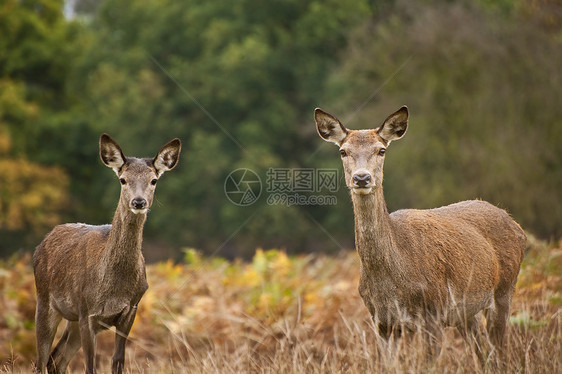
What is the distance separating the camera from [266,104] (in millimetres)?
31953

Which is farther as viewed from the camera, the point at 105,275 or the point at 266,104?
the point at 266,104

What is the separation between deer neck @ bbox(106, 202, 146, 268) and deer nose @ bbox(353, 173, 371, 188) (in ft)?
6.42

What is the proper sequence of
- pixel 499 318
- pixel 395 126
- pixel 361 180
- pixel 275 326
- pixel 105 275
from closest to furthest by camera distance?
pixel 361 180 < pixel 105 275 < pixel 395 126 < pixel 499 318 < pixel 275 326

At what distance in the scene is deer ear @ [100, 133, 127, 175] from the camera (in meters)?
7.30

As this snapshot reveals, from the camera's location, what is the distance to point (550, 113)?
2495 centimetres

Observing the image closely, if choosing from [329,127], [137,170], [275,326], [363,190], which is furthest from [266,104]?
[363,190]

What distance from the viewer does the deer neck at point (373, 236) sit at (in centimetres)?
702

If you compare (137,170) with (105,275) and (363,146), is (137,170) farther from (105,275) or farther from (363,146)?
(363,146)

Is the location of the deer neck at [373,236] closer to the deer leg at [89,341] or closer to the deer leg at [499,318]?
the deer leg at [499,318]

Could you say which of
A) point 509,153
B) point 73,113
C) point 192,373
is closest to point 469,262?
point 192,373

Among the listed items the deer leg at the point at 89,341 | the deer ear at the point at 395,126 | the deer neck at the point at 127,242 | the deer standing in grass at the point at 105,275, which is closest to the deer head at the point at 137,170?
the deer standing in grass at the point at 105,275

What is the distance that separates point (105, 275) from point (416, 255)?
283cm

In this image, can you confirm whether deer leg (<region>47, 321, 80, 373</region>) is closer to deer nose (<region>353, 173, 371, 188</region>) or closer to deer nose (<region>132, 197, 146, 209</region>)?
deer nose (<region>132, 197, 146, 209</region>)

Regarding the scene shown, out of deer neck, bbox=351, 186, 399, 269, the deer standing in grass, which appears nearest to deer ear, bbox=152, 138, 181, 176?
the deer standing in grass
